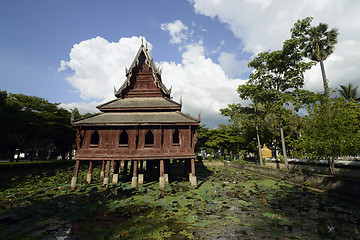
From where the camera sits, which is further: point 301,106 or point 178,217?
point 301,106

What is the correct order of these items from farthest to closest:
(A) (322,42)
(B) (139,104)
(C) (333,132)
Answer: (A) (322,42) < (B) (139,104) < (C) (333,132)

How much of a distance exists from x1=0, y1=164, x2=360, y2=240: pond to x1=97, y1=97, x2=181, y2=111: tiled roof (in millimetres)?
8547

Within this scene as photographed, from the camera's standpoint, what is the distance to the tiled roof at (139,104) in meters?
17.0

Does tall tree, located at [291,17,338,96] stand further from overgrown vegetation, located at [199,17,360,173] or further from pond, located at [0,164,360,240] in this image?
pond, located at [0,164,360,240]

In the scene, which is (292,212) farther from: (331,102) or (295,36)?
(295,36)

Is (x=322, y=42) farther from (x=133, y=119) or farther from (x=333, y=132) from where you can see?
(x=133, y=119)

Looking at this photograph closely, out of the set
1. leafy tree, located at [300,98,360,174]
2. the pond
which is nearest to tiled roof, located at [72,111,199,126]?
the pond

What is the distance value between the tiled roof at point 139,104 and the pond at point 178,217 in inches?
337

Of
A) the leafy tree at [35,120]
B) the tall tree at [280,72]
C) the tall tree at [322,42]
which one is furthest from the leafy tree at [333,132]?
the leafy tree at [35,120]

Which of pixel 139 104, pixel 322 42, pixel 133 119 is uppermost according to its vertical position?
pixel 322 42

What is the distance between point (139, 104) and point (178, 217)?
12424 mm

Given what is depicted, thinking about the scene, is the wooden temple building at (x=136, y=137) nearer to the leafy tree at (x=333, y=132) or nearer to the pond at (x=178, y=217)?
the pond at (x=178, y=217)

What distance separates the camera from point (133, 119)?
15555mm

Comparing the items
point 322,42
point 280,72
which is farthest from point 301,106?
point 322,42
